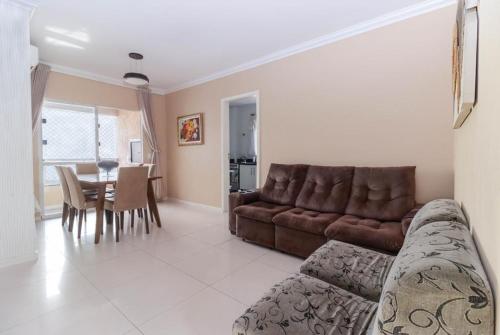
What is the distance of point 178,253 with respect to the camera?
2723 millimetres

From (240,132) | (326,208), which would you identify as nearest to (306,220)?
(326,208)

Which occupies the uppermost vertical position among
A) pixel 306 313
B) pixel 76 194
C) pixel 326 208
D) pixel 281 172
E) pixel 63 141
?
pixel 63 141

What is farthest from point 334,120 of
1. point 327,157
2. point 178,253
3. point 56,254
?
point 56,254

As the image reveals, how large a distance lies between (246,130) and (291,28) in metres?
4.25

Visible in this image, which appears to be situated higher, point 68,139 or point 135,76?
point 135,76

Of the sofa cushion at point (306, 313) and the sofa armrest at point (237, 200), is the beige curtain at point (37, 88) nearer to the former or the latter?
the sofa armrest at point (237, 200)

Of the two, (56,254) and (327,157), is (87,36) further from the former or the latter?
(327,157)

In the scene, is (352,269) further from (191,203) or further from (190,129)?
(190,129)

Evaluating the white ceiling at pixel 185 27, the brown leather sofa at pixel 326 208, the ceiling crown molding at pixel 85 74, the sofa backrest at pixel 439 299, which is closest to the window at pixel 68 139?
the ceiling crown molding at pixel 85 74

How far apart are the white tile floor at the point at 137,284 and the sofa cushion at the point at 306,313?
2.16 feet

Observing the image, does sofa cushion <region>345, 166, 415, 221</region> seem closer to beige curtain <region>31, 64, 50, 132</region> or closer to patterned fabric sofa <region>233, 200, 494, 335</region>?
patterned fabric sofa <region>233, 200, 494, 335</region>

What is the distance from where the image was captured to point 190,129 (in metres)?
5.11

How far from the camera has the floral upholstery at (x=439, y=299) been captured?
0.56m

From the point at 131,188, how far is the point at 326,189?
2.51 meters
